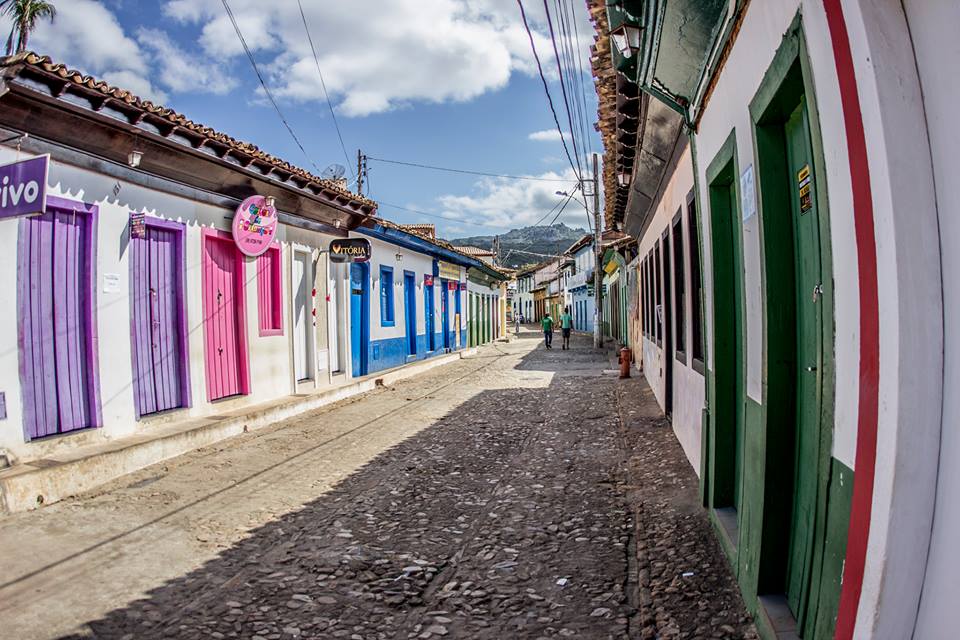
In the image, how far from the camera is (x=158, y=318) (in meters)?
7.72

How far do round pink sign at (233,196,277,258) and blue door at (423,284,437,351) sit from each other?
10092 millimetres

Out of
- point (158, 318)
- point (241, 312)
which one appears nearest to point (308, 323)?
point (241, 312)

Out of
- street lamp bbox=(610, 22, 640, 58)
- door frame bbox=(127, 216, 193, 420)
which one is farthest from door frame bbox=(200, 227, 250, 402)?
street lamp bbox=(610, 22, 640, 58)

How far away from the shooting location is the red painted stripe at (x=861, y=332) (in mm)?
1763

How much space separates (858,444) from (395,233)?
14.3 m

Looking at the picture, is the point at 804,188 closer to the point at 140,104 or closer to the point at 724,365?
the point at 724,365

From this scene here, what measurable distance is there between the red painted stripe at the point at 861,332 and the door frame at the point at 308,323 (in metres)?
9.69

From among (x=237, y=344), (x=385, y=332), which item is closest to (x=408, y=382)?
(x=385, y=332)

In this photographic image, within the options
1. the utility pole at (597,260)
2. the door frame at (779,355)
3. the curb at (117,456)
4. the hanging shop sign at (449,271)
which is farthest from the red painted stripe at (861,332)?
the utility pole at (597,260)

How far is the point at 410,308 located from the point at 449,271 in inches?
197

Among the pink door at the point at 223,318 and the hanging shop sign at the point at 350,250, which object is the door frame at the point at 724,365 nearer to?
the pink door at the point at 223,318

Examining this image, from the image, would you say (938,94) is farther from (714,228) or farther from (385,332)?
(385,332)

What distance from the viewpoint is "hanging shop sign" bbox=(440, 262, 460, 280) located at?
70.9 feet

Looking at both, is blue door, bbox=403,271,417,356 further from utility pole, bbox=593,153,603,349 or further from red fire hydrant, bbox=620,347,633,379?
utility pole, bbox=593,153,603,349
